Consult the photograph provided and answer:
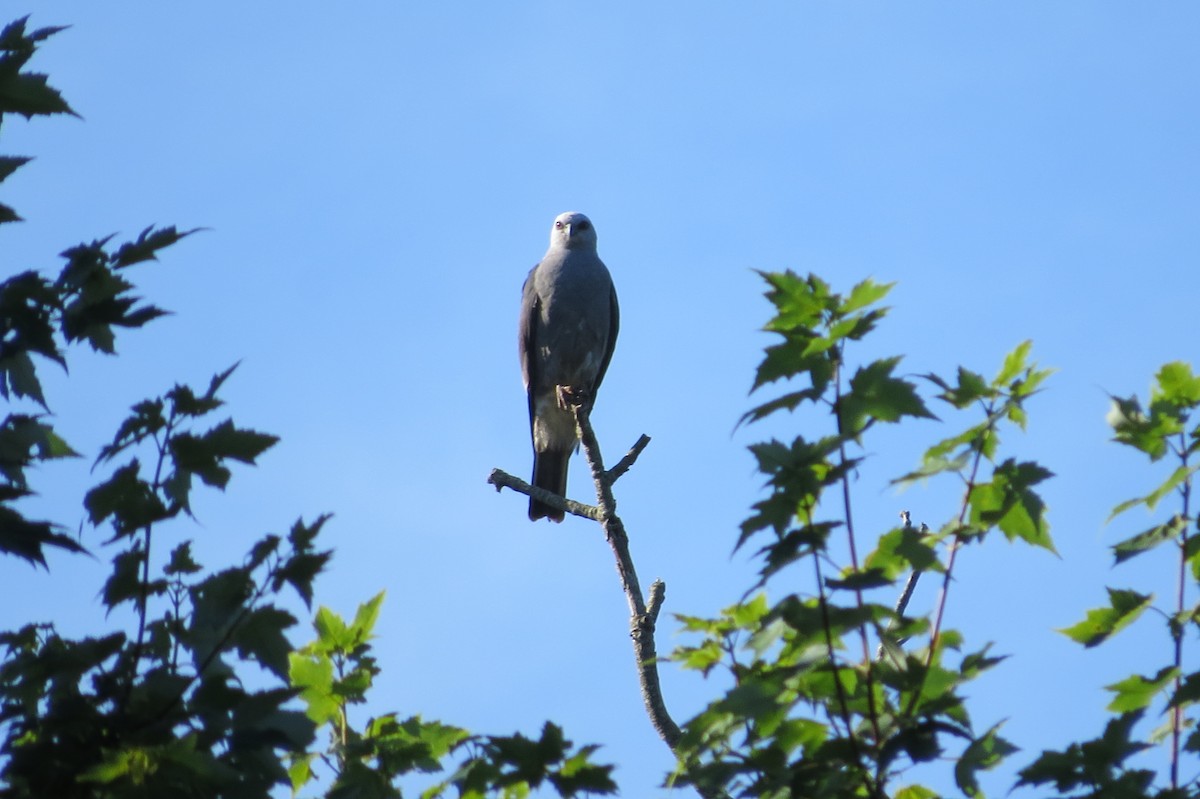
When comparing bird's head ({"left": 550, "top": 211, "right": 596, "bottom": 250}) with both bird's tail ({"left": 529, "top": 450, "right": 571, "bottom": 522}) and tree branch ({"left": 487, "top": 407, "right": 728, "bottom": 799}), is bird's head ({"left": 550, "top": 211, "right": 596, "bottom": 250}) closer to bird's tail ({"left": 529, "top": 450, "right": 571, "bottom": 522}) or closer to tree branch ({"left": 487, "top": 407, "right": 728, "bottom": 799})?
bird's tail ({"left": 529, "top": 450, "right": 571, "bottom": 522})

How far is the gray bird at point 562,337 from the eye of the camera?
9906 mm

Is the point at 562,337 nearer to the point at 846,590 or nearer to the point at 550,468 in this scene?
Answer: the point at 550,468

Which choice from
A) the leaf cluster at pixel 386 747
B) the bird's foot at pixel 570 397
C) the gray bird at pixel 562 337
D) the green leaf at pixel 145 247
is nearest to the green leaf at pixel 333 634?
the leaf cluster at pixel 386 747

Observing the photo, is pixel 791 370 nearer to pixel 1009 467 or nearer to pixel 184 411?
pixel 1009 467

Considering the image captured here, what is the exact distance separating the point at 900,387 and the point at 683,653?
2.59ft

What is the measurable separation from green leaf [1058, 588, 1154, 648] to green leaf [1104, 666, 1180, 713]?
11cm

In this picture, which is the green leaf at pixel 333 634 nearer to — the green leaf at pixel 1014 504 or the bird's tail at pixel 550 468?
the green leaf at pixel 1014 504

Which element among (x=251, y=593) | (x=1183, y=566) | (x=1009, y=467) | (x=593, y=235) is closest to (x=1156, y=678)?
(x=1183, y=566)

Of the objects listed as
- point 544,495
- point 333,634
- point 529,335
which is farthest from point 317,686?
point 529,335

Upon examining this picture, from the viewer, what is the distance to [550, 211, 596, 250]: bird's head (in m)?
10.4

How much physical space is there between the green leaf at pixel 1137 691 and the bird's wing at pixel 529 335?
7.85m

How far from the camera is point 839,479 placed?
86.7 inches

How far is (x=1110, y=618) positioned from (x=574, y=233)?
8.22 meters

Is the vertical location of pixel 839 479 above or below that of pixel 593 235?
below
